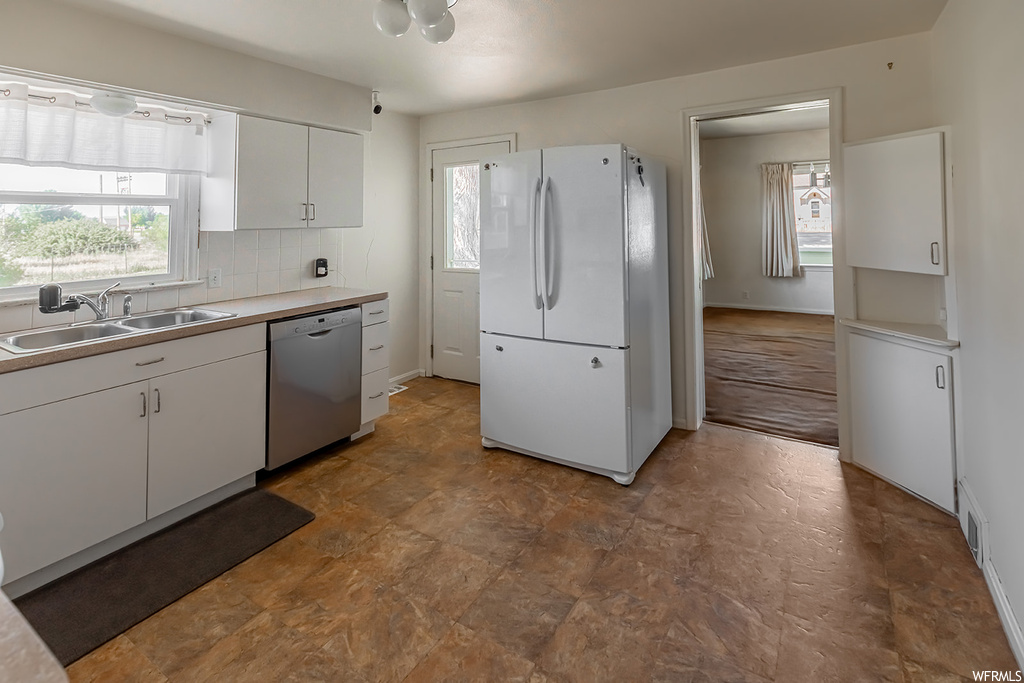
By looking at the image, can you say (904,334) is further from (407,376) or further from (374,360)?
(407,376)

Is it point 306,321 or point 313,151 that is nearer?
point 306,321

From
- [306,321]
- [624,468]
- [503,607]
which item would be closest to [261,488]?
[306,321]

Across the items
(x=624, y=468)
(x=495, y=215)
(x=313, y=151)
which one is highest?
(x=313, y=151)

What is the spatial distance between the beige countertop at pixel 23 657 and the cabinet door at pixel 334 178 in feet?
9.97

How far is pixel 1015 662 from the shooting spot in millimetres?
1584

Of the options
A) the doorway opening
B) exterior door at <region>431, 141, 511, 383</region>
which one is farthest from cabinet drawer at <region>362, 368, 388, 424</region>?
the doorway opening

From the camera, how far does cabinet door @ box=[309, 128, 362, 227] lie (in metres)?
3.37

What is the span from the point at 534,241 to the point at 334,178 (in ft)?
5.10

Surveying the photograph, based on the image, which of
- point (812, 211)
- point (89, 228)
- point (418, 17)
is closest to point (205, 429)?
point (89, 228)

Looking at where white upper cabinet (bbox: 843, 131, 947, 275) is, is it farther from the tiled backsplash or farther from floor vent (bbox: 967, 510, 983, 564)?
the tiled backsplash

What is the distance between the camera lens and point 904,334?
2555mm

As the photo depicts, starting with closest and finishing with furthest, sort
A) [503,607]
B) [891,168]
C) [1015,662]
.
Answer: [1015,662]
[503,607]
[891,168]

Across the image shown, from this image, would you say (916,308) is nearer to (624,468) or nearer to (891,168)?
(891,168)

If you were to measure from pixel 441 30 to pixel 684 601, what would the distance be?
2.33 m
